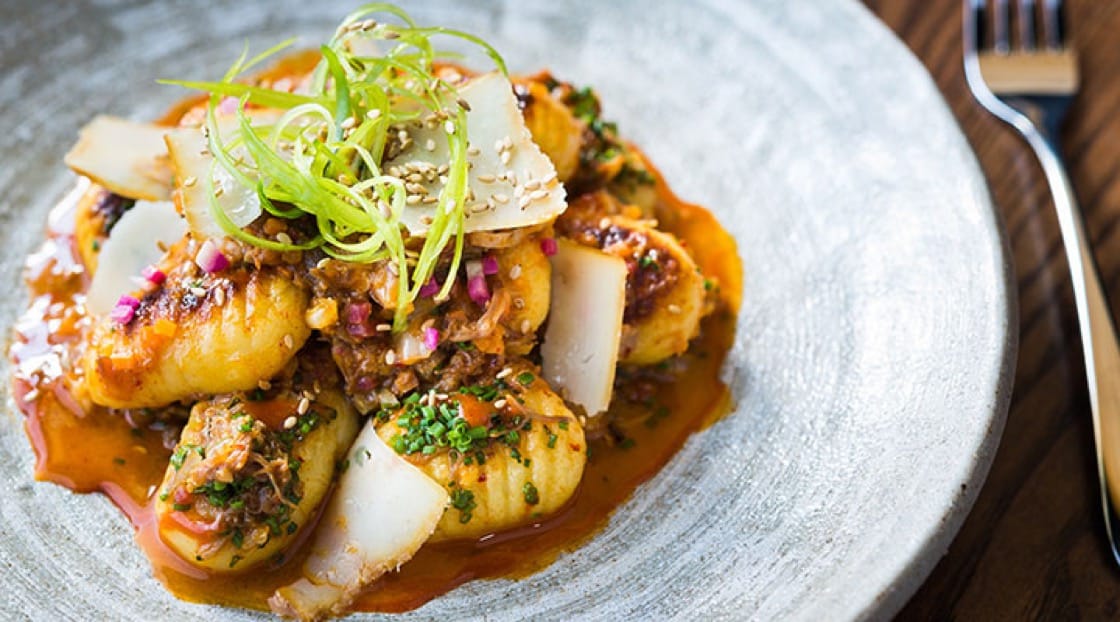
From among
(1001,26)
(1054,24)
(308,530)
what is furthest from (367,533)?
(1054,24)

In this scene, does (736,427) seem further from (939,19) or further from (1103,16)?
(1103,16)

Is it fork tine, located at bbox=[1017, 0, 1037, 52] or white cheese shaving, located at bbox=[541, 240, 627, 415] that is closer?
white cheese shaving, located at bbox=[541, 240, 627, 415]

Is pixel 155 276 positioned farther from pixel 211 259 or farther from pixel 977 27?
pixel 977 27

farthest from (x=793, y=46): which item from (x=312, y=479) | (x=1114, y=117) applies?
(x=312, y=479)

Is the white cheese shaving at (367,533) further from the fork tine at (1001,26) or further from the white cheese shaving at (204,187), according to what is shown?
the fork tine at (1001,26)

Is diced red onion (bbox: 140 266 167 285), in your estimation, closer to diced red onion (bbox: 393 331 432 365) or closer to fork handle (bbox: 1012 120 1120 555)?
diced red onion (bbox: 393 331 432 365)

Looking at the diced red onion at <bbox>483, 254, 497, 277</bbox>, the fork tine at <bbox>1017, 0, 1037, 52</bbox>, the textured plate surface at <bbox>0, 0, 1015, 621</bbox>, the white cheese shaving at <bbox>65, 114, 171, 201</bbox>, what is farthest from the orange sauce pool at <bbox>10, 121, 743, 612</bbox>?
the fork tine at <bbox>1017, 0, 1037, 52</bbox>
